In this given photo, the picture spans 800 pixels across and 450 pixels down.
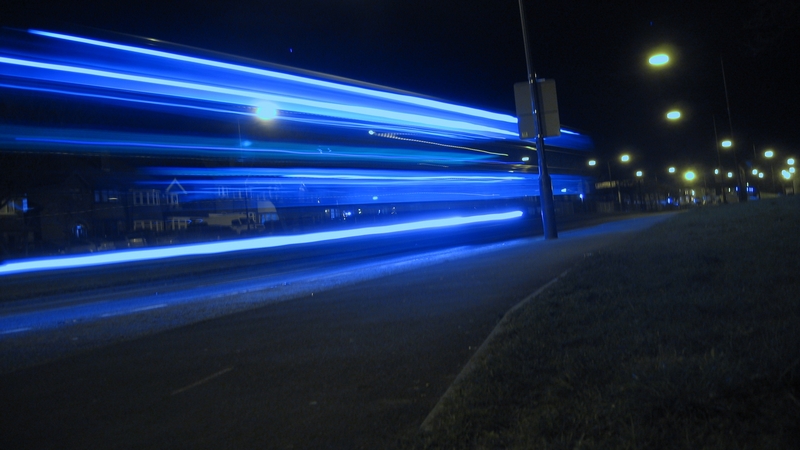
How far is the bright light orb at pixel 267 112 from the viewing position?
17.6 m

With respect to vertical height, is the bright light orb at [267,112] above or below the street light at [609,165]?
above

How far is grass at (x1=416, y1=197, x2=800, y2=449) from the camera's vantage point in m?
3.64

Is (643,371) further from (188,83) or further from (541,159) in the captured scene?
(541,159)

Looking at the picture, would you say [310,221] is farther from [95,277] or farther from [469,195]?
[469,195]

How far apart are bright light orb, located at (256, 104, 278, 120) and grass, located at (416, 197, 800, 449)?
11.9 metres

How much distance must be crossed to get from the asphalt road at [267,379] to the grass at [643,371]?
21.4 inches

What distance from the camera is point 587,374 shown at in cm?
465

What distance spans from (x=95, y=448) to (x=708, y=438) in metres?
3.95

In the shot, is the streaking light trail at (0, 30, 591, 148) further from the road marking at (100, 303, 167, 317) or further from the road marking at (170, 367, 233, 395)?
the road marking at (170, 367, 233, 395)

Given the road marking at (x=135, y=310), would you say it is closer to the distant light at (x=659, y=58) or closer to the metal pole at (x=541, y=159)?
the metal pole at (x=541, y=159)

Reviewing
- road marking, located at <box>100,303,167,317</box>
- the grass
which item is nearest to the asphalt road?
the grass

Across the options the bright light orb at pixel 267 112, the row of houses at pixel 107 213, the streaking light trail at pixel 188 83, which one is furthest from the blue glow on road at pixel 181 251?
the bright light orb at pixel 267 112

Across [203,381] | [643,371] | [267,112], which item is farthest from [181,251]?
[643,371]

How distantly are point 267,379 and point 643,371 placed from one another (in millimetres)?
3236
